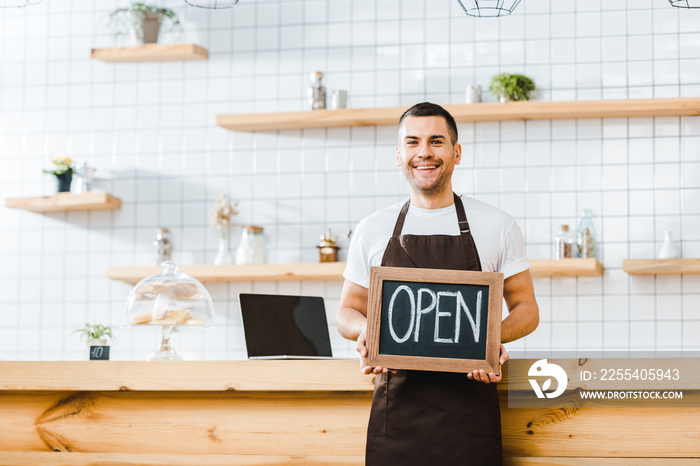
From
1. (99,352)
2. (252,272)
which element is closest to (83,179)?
(252,272)

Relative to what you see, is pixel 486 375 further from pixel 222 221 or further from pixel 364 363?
pixel 222 221

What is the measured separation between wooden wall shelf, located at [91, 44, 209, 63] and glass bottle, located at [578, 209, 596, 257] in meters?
2.01

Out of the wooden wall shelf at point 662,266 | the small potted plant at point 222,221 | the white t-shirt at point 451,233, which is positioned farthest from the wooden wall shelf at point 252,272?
the white t-shirt at point 451,233

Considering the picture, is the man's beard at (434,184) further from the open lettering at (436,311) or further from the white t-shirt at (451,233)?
the open lettering at (436,311)

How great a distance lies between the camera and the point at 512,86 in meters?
3.71

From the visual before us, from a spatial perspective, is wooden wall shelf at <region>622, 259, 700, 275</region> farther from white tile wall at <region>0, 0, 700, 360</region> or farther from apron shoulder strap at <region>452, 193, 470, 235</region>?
apron shoulder strap at <region>452, 193, 470, 235</region>

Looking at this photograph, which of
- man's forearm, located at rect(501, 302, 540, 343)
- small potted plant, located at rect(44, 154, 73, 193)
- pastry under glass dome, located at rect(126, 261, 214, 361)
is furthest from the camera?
small potted plant, located at rect(44, 154, 73, 193)

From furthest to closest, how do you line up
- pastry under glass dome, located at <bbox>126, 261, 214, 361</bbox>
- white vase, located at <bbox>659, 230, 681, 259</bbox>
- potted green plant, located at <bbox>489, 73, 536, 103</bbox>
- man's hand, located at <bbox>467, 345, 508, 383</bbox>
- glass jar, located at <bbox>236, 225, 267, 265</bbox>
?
glass jar, located at <bbox>236, 225, 267, 265</bbox> < potted green plant, located at <bbox>489, 73, 536, 103</bbox> < white vase, located at <bbox>659, 230, 681, 259</bbox> < pastry under glass dome, located at <bbox>126, 261, 214, 361</bbox> < man's hand, located at <bbox>467, 345, 508, 383</bbox>

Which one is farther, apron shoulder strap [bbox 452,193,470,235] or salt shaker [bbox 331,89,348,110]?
salt shaker [bbox 331,89,348,110]

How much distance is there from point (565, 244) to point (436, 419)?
1.91m

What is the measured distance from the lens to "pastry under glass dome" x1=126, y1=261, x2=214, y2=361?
2.64 metres

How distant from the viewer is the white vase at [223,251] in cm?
391

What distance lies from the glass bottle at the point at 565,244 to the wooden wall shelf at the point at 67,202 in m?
2.14

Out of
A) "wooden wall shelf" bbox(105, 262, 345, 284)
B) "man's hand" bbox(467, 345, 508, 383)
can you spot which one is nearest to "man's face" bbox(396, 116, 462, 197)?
"man's hand" bbox(467, 345, 508, 383)
